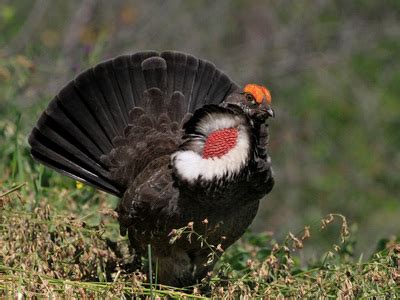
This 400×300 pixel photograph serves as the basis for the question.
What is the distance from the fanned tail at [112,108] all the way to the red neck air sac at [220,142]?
0.71m

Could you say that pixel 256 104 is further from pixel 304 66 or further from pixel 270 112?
pixel 304 66

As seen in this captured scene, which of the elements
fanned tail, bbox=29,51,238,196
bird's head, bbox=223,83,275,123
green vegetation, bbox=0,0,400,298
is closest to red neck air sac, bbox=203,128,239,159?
bird's head, bbox=223,83,275,123

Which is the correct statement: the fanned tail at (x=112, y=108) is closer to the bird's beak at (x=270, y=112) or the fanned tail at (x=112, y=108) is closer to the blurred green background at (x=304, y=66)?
the bird's beak at (x=270, y=112)

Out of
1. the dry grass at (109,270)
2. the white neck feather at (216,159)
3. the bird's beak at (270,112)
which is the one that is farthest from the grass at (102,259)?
the bird's beak at (270,112)

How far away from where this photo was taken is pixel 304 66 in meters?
11.9

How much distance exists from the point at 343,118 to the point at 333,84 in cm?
52

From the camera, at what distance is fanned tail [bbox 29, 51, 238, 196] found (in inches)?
195

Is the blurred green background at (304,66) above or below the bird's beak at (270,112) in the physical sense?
above

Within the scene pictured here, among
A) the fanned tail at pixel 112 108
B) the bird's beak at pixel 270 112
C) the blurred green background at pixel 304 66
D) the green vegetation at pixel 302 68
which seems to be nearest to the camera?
the bird's beak at pixel 270 112

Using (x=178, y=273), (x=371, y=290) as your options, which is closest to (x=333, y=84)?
(x=178, y=273)

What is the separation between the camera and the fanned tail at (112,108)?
16.2ft

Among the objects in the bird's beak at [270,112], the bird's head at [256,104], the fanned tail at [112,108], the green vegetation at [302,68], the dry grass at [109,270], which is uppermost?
the green vegetation at [302,68]

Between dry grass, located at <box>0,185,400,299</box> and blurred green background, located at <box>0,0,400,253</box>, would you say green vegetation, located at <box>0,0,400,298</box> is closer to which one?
blurred green background, located at <box>0,0,400,253</box>

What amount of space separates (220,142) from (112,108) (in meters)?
1.03
